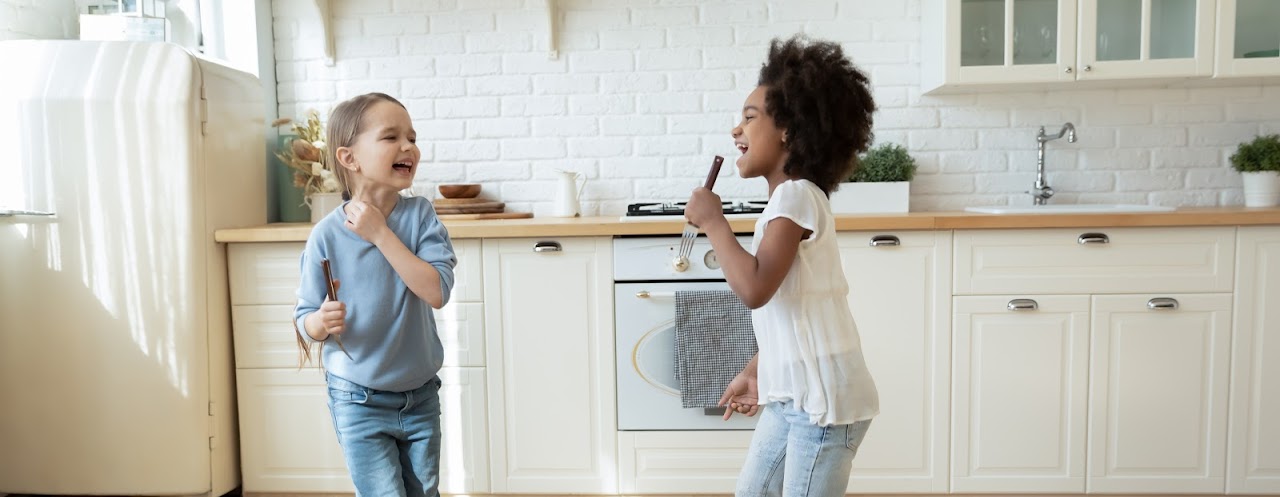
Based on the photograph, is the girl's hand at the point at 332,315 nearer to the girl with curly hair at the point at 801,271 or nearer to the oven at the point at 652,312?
the girl with curly hair at the point at 801,271

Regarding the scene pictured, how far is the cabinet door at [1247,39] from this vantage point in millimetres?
2422

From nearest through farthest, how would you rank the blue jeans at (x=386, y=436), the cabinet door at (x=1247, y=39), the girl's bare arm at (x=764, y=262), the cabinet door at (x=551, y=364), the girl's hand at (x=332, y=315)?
the girl's bare arm at (x=764, y=262)
the girl's hand at (x=332, y=315)
the blue jeans at (x=386, y=436)
the cabinet door at (x=551, y=364)
the cabinet door at (x=1247, y=39)

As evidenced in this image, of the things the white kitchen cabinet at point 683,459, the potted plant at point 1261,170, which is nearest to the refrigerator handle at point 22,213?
the white kitchen cabinet at point 683,459

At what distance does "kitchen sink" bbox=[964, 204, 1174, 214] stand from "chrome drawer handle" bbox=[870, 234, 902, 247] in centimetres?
34

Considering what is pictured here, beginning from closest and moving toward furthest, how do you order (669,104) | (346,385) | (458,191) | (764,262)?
(764,262) < (346,385) < (458,191) < (669,104)

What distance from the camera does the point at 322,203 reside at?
8.57 feet

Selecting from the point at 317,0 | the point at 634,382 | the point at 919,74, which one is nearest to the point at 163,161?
the point at 317,0

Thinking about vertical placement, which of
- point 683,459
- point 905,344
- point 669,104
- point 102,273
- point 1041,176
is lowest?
point 683,459

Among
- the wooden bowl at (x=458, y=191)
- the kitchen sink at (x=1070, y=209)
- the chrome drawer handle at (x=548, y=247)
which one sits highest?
the wooden bowl at (x=458, y=191)

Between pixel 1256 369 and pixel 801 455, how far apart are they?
1649 millimetres

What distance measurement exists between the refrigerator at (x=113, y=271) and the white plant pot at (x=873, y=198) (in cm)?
A: 177

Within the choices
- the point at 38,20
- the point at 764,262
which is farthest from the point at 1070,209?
the point at 38,20

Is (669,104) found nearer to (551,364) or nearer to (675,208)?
(675,208)

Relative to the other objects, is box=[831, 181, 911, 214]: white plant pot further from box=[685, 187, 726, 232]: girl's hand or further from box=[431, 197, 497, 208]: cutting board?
box=[685, 187, 726, 232]: girl's hand
